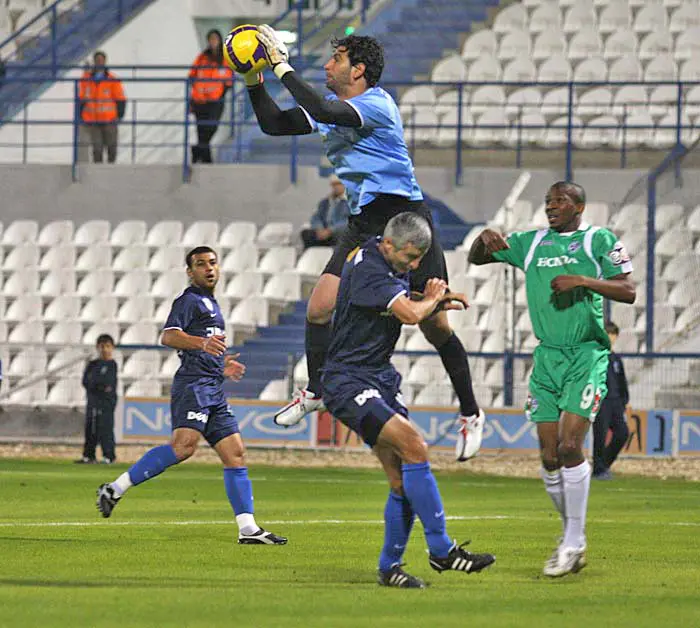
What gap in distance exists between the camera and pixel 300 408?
957 centimetres

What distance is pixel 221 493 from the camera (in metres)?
15.9

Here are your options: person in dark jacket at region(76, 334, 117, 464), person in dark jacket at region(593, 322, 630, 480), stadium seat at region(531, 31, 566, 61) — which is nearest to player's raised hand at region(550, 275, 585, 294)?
person in dark jacket at region(593, 322, 630, 480)

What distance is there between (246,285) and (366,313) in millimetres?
16417

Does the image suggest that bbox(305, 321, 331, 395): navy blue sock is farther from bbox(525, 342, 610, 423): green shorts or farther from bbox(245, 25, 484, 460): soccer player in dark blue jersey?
bbox(525, 342, 610, 423): green shorts

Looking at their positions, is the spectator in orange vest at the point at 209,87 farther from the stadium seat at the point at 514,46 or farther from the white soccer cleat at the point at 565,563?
the white soccer cleat at the point at 565,563

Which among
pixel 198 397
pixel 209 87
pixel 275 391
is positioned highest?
pixel 209 87

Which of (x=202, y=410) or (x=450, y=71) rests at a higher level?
(x=450, y=71)

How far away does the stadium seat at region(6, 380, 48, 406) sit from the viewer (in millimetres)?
22828

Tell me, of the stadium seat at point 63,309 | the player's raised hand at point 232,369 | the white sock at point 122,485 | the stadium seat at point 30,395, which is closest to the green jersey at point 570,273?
the player's raised hand at point 232,369

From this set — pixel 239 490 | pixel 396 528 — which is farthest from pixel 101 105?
pixel 396 528

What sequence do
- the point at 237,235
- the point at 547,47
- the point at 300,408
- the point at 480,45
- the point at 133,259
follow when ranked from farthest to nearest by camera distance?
the point at 480,45 → the point at 547,47 → the point at 133,259 → the point at 237,235 → the point at 300,408

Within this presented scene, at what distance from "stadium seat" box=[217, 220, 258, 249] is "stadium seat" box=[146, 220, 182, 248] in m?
0.66

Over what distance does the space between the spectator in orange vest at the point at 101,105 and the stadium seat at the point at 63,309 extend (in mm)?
3052

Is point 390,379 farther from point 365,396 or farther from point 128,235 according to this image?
point 128,235
